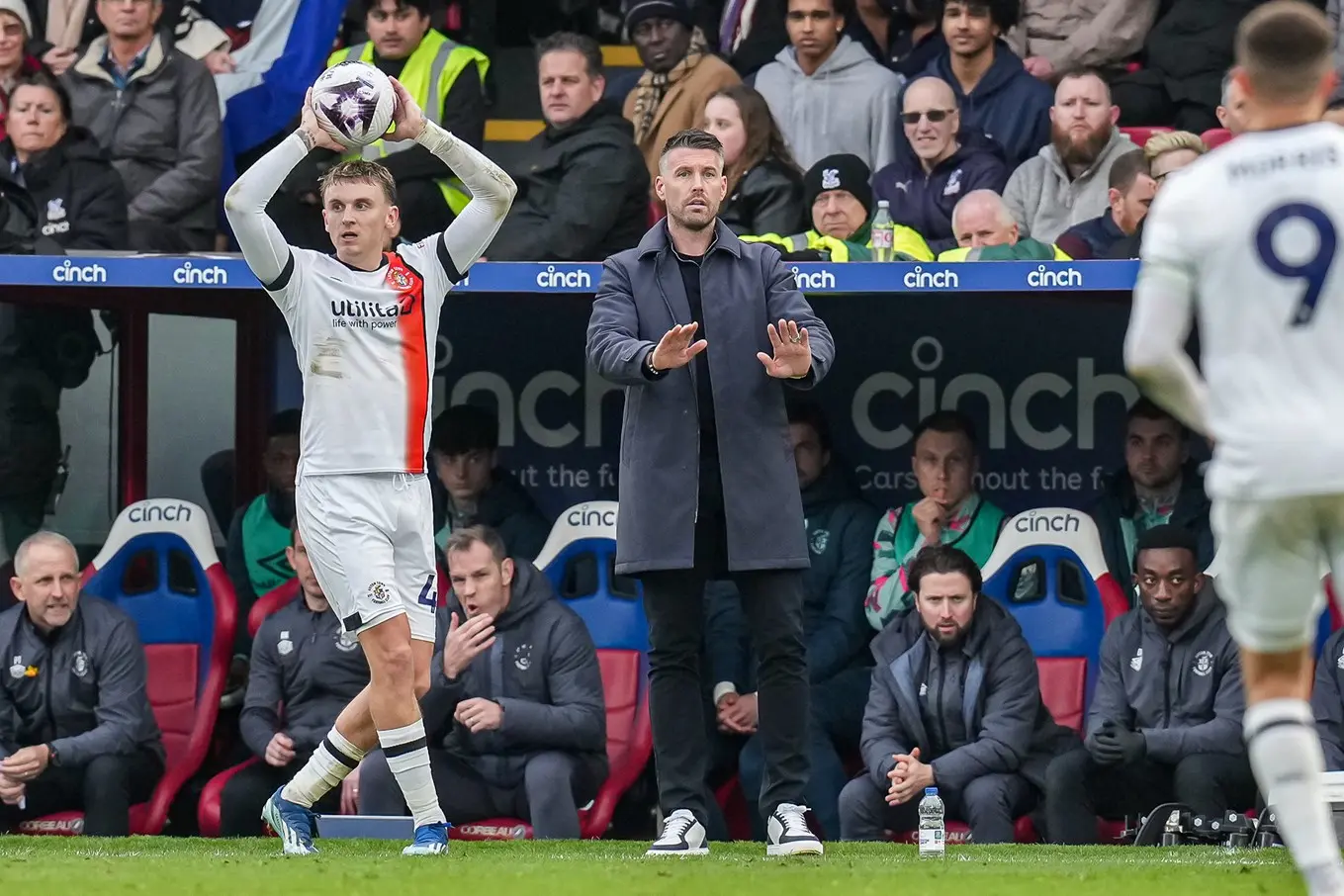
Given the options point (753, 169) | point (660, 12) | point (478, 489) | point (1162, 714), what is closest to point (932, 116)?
point (753, 169)

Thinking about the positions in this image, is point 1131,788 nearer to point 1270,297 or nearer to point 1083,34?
point 1083,34

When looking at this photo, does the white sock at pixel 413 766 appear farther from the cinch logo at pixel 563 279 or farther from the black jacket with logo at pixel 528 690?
the cinch logo at pixel 563 279

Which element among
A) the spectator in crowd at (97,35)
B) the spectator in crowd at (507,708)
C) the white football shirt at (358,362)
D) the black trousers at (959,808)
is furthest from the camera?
the spectator in crowd at (97,35)

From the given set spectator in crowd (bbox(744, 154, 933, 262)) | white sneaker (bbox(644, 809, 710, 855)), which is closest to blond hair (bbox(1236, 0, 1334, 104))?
white sneaker (bbox(644, 809, 710, 855))

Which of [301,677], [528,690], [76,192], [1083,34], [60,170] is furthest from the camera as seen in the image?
[1083,34]

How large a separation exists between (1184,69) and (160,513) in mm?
4855

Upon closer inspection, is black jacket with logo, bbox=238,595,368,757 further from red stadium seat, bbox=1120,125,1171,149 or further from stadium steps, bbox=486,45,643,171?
red stadium seat, bbox=1120,125,1171,149

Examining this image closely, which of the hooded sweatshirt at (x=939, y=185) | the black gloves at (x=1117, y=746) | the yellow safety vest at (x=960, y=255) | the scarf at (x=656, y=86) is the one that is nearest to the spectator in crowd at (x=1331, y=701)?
the black gloves at (x=1117, y=746)

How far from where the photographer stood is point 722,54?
415 inches

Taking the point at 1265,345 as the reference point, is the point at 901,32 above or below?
above

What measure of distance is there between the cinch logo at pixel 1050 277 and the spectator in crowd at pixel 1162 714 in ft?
3.25

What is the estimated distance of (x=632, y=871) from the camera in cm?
589

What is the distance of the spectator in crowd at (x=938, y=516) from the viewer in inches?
360

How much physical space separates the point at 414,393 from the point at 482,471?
9.24 ft
